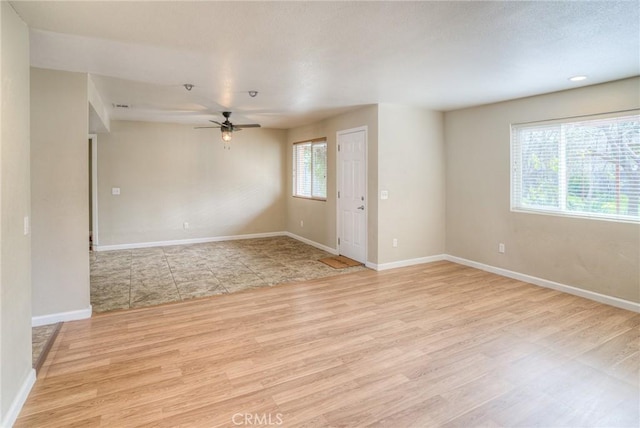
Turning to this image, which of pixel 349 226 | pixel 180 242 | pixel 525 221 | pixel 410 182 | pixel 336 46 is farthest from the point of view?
pixel 180 242

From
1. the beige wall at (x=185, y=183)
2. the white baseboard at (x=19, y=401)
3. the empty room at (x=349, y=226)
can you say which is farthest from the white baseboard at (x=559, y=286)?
the white baseboard at (x=19, y=401)

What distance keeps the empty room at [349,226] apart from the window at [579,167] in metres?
0.02

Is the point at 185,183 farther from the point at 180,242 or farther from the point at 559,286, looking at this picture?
the point at 559,286

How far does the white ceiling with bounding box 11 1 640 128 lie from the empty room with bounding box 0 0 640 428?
0.03 meters

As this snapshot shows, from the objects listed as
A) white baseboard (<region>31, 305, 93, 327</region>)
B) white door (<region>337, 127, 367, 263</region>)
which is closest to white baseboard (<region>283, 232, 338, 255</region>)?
white door (<region>337, 127, 367, 263</region>)

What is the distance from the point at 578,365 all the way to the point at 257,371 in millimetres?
2471

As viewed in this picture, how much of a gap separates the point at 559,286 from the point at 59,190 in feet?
19.2

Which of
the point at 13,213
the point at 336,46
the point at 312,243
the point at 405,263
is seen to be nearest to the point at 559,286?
the point at 405,263

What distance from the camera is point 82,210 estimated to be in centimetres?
354

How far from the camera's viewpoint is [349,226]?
6020mm

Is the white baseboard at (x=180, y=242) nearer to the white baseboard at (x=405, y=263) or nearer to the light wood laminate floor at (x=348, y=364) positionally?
the white baseboard at (x=405, y=263)

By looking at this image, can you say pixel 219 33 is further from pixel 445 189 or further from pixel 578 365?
pixel 445 189

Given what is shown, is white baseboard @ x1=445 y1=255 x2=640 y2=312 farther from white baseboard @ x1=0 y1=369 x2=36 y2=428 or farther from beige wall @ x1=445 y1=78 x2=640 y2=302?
white baseboard @ x1=0 y1=369 x2=36 y2=428

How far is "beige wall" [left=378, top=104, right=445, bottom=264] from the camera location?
5.36 m
